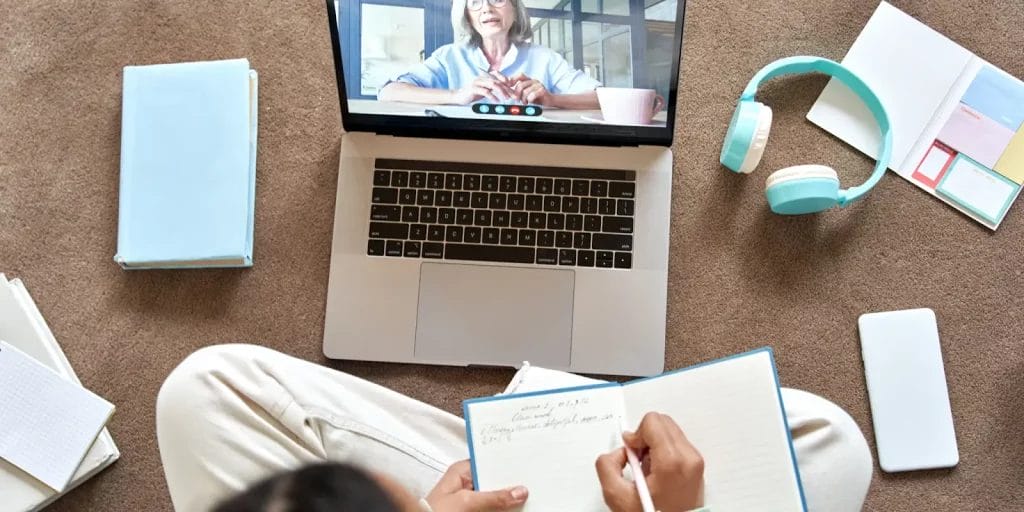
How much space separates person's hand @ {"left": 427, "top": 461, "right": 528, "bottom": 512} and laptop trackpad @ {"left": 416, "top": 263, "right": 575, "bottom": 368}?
184mm

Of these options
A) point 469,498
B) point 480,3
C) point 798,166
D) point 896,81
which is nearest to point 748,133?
point 798,166

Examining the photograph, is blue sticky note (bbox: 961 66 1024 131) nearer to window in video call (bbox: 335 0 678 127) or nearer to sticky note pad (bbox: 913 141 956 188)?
sticky note pad (bbox: 913 141 956 188)

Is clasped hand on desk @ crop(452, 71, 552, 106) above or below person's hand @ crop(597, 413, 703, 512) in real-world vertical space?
above

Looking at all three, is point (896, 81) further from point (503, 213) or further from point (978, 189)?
point (503, 213)

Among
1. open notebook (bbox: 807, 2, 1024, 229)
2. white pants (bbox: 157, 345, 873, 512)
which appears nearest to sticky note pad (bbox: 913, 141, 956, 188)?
open notebook (bbox: 807, 2, 1024, 229)

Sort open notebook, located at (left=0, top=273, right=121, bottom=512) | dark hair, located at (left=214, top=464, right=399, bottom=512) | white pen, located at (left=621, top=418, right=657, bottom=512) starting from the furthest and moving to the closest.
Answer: open notebook, located at (left=0, top=273, right=121, bottom=512) < white pen, located at (left=621, top=418, right=657, bottom=512) < dark hair, located at (left=214, top=464, right=399, bottom=512)

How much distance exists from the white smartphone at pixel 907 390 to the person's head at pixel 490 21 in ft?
1.65

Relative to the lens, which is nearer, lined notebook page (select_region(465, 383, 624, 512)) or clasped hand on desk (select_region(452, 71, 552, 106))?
lined notebook page (select_region(465, 383, 624, 512))

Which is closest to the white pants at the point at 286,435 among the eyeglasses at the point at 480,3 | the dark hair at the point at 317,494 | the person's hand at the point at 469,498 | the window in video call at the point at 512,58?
the person's hand at the point at 469,498

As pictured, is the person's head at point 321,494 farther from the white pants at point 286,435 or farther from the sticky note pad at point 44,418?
the sticky note pad at point 44,418

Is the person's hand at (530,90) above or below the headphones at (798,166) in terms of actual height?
above

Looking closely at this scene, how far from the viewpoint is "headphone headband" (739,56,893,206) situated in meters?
0.88

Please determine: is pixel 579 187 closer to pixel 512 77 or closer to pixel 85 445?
pixel 512 77

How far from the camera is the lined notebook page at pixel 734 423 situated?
26.4 inches
